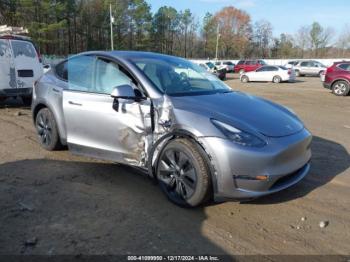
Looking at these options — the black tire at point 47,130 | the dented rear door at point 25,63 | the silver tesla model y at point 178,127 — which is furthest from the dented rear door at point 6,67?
the silver tesla model y at point 178,127

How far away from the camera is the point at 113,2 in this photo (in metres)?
71.1

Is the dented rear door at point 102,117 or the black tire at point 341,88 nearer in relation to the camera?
the dented rear door at point 102,117

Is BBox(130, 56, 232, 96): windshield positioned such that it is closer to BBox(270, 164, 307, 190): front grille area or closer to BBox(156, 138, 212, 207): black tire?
BBox(156, 138, 212, 207): black tire

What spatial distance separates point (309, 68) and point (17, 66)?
34.7m

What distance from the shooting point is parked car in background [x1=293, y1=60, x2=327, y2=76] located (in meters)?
39.0

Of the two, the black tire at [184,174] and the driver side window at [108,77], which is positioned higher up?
the driver side window at [108,77]

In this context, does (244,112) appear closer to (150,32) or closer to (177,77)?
(177,77)

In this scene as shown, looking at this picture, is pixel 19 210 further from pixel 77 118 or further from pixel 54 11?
pixel 54 11

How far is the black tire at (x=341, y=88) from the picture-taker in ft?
58.5

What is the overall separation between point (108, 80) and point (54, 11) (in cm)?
5937

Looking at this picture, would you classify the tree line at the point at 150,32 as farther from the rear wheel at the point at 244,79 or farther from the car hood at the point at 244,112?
the car hood at the point at 244,112

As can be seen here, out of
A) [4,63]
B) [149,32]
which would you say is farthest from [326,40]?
[4,63]

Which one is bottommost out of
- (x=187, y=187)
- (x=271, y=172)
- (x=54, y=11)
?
(x=187, y=187)

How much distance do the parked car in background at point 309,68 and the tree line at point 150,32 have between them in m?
35.9
